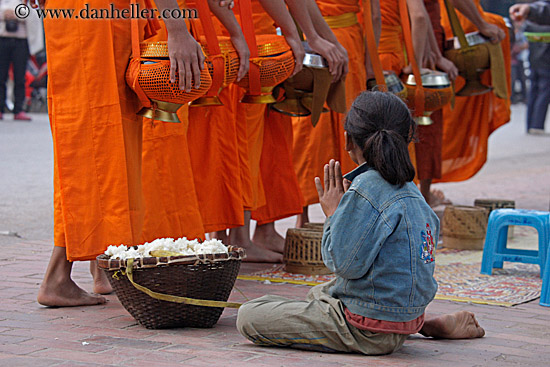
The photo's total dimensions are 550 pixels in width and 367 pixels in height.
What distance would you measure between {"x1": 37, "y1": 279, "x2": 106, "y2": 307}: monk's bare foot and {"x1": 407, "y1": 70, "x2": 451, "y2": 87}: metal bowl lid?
2.82 metres

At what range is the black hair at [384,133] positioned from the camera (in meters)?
2.98

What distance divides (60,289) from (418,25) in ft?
9.88

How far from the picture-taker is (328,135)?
5.60 meters

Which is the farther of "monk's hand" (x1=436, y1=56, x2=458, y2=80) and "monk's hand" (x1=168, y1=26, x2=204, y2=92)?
"monk's hand" (x1=436, y1=56, x2=458, y2=80)

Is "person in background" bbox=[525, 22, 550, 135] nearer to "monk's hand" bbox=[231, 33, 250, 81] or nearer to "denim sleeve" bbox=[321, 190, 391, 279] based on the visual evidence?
"monk's hand" bbox=[231, 33, 250, 81]

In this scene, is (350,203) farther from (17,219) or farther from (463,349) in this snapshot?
(17,219)

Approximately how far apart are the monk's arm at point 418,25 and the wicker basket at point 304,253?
1.67m

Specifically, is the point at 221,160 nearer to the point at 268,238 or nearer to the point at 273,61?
the point at 273,61

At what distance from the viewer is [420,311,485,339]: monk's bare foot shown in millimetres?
3311

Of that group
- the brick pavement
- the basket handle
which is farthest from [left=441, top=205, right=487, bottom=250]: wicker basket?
the basket handle

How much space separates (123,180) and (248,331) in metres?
0.92

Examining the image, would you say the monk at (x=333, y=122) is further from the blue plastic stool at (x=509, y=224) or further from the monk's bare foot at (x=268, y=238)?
the blue plastic stool at (x=509, y=224)

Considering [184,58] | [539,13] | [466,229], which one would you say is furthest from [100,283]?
[539,13]

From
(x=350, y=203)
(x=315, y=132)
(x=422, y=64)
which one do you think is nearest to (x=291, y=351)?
(x=350, y=203)
